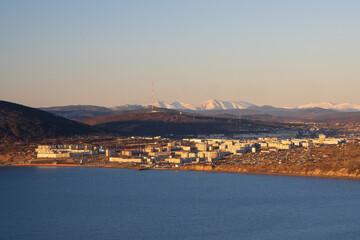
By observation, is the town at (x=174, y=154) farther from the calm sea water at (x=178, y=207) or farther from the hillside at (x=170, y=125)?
the hillside at (x=170, y=125)

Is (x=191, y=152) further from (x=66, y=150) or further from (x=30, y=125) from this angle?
(x=30, y=125)

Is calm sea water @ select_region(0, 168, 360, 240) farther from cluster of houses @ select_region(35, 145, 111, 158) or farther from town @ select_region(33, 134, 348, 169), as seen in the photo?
cluster of houses @ select_region(35, 145, 111, 158)

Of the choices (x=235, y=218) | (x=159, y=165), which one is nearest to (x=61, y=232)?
(x=235, y=218)

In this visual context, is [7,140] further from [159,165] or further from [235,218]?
[235,218]

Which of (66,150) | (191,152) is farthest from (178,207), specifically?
(66,150)

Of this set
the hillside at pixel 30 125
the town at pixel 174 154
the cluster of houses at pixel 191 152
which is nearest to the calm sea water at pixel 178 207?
the town at pixel 174 154

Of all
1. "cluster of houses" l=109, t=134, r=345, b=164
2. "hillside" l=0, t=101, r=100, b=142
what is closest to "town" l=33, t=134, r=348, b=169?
"cluster of houses" l=109, t=134, r=345, b=164
